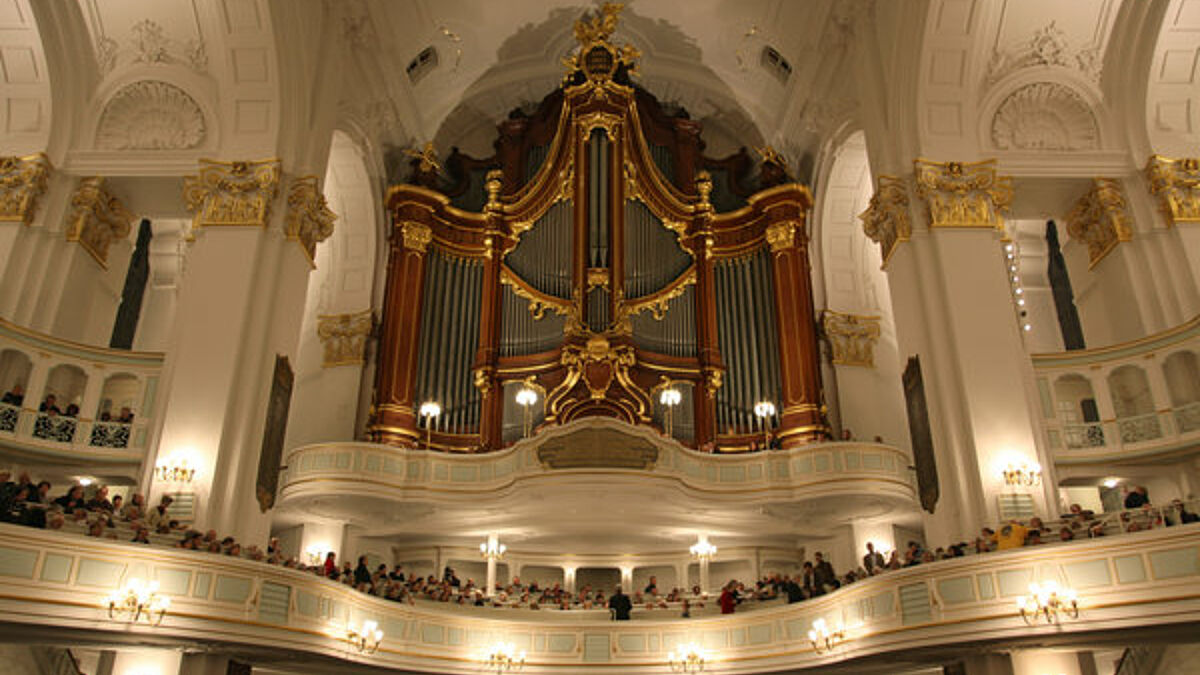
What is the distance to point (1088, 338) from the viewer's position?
19.5m

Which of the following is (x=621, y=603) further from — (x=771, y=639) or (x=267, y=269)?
(x=267, y=269)

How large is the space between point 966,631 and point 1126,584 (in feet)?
6.94

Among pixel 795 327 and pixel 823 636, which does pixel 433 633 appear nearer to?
pixel 823 636

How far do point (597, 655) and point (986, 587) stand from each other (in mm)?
7265

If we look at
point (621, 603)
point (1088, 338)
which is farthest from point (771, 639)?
point (1088, 338)

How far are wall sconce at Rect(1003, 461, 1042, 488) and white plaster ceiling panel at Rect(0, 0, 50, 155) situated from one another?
19352 millimetres

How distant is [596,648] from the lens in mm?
17031

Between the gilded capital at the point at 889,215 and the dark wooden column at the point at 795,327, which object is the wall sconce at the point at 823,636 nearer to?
the dark wooden column at the point at 795,327

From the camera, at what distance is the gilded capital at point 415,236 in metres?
23.9

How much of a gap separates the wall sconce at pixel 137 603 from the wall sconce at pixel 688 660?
346 inches

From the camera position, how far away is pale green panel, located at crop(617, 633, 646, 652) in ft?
55.9

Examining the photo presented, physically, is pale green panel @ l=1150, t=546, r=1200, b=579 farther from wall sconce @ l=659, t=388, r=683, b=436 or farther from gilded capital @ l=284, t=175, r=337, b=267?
gilded capital @ l=284, t=175, r=337, b=267

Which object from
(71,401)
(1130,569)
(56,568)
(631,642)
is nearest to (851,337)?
(631,642)

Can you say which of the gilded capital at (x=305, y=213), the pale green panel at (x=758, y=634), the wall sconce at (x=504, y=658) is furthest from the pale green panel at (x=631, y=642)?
the gilded capital at (x=305, y=213)
